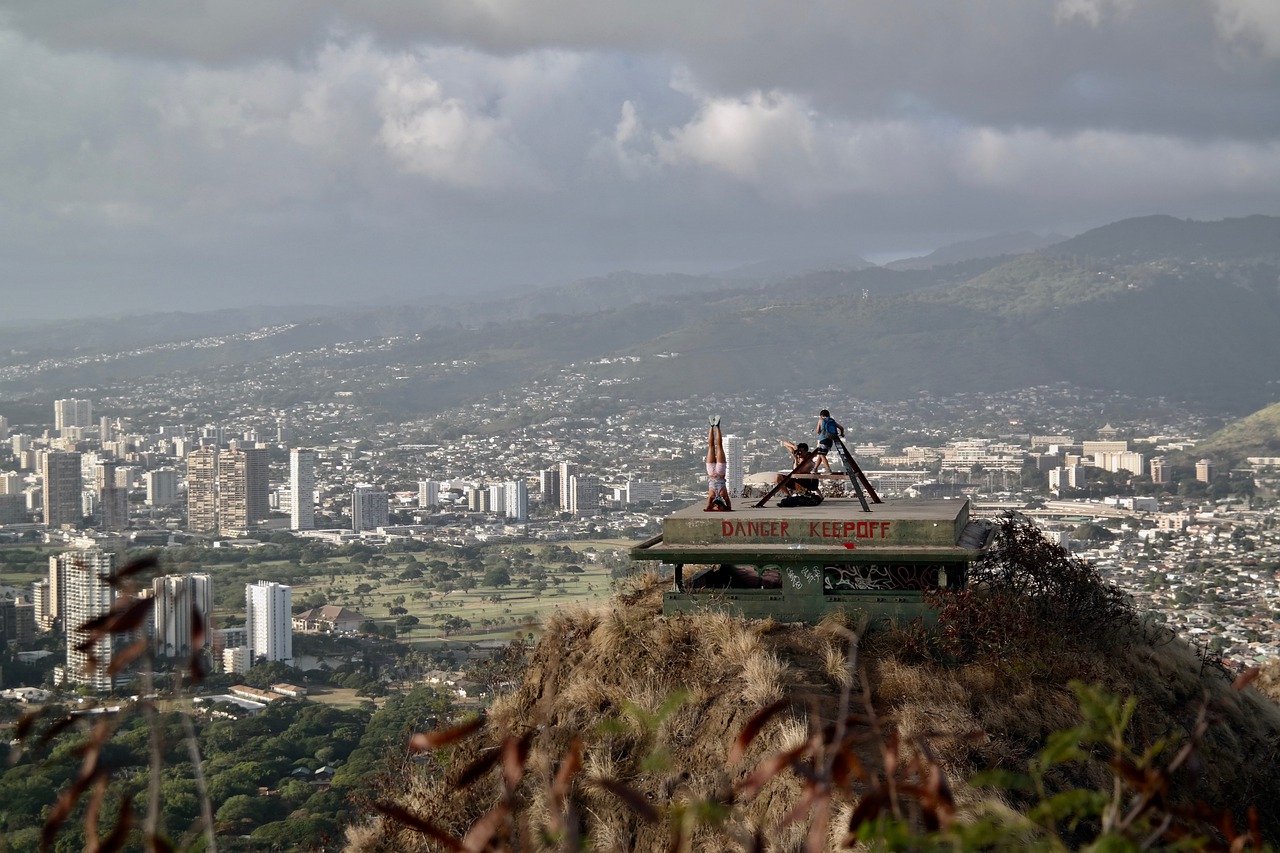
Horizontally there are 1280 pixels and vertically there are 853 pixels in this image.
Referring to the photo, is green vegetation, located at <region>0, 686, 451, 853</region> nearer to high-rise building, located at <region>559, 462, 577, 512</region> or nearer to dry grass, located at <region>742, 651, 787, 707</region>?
dry grass, located at <region>742, 651, 787, 707</region>

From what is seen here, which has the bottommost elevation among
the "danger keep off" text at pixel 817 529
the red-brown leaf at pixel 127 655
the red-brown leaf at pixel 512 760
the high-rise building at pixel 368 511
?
the high-rise building at pixel 368 511

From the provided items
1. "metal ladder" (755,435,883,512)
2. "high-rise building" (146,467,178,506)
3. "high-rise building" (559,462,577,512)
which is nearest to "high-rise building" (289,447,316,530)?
"high-rise building" (146,467,178,506)

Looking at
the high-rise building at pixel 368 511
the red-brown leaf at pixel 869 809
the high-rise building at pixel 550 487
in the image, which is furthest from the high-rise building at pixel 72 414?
the red-brown leaf at pixel 869 809

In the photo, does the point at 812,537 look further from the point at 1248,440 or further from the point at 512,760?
the point at 1248,440

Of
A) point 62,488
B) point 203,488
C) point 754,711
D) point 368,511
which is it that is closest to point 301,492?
point 368,511

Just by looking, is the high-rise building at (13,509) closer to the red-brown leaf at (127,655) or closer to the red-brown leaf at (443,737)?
the red-brown leaf at (127,655)
